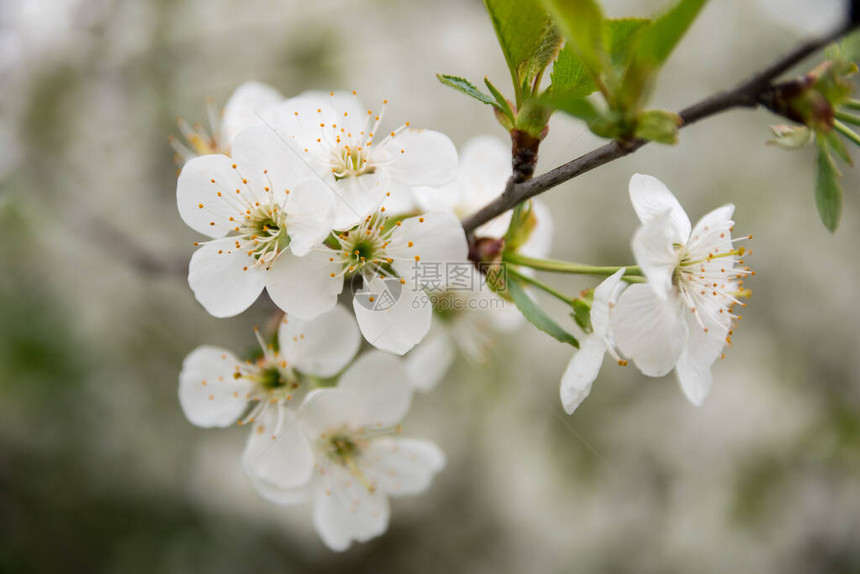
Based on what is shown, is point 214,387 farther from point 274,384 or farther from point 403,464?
point 403,464

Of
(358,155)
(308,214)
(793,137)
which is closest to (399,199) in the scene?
(358,155)

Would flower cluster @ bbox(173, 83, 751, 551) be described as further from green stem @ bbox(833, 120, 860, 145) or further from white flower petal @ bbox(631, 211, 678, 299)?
green stem @ bbox(833, 120, 860, 145)

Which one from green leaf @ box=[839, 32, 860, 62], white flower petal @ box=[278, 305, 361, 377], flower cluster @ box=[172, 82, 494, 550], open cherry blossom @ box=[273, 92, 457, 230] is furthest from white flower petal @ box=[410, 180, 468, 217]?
green leaf @ box=[839, 32, 860, 62]

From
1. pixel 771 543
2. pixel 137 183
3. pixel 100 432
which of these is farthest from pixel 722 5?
pixel 100 432

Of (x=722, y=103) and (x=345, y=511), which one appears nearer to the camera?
(x=722, y=103)

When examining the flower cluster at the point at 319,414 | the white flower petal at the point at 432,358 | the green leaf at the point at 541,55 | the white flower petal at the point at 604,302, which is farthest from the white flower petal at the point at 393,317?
the white flower petal at the point at 432,358

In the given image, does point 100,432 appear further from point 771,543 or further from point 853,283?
point 853,283

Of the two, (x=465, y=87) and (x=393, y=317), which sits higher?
(x=465, y=87)

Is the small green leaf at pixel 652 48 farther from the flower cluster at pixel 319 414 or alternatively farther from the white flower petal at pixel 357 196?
the flower cluster at pixel 319 414
